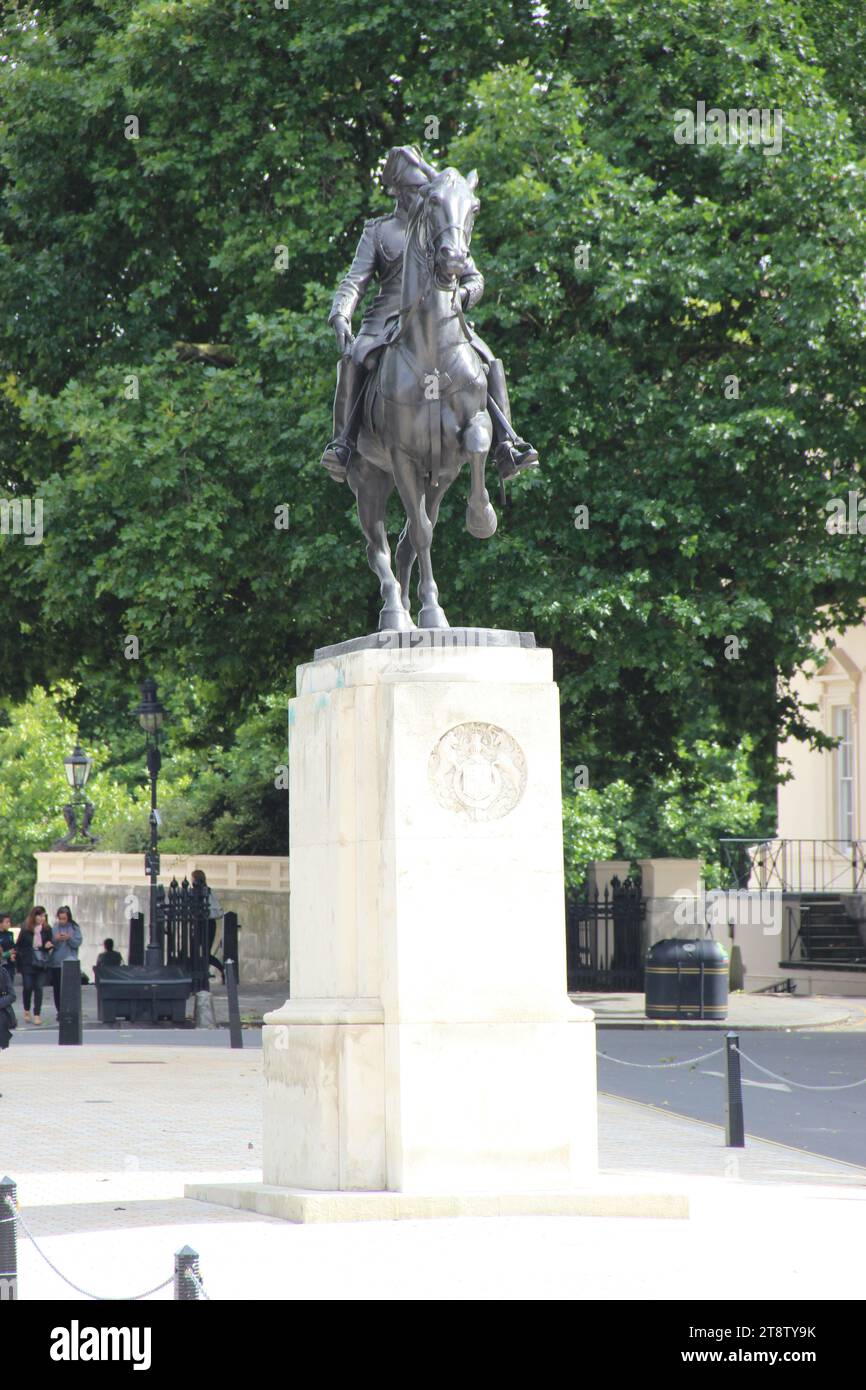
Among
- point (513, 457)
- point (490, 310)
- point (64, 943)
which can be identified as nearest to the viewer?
point (513, 457)

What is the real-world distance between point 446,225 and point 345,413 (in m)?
1.46

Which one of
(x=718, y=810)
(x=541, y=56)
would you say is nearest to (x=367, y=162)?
(x=541, y=56)

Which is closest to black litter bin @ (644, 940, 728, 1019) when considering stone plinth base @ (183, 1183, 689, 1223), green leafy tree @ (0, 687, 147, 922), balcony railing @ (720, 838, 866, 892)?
balcony railing @ (720, 838, 866, 892)

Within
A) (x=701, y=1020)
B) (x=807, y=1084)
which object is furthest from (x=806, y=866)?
(x=807, y=1084)

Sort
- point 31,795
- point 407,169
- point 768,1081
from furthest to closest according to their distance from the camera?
point 31,795 → point 768,1081 → point 407,169

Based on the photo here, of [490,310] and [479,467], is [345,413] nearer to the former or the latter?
[479,467]

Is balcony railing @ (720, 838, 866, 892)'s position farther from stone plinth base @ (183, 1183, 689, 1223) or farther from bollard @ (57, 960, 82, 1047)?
stone plinth base @ (183, 1183, 689, 1223)

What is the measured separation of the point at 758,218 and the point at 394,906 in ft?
53.0

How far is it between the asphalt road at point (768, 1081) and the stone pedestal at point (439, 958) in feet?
13.6

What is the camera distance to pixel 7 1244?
7.55 metres

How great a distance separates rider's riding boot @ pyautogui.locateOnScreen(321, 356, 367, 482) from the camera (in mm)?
12367

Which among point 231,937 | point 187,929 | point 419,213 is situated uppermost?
point 419,213

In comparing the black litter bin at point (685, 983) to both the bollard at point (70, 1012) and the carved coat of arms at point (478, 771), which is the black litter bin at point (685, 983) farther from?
the carved coat of arms at point (478, 771)

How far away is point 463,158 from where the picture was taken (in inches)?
973
